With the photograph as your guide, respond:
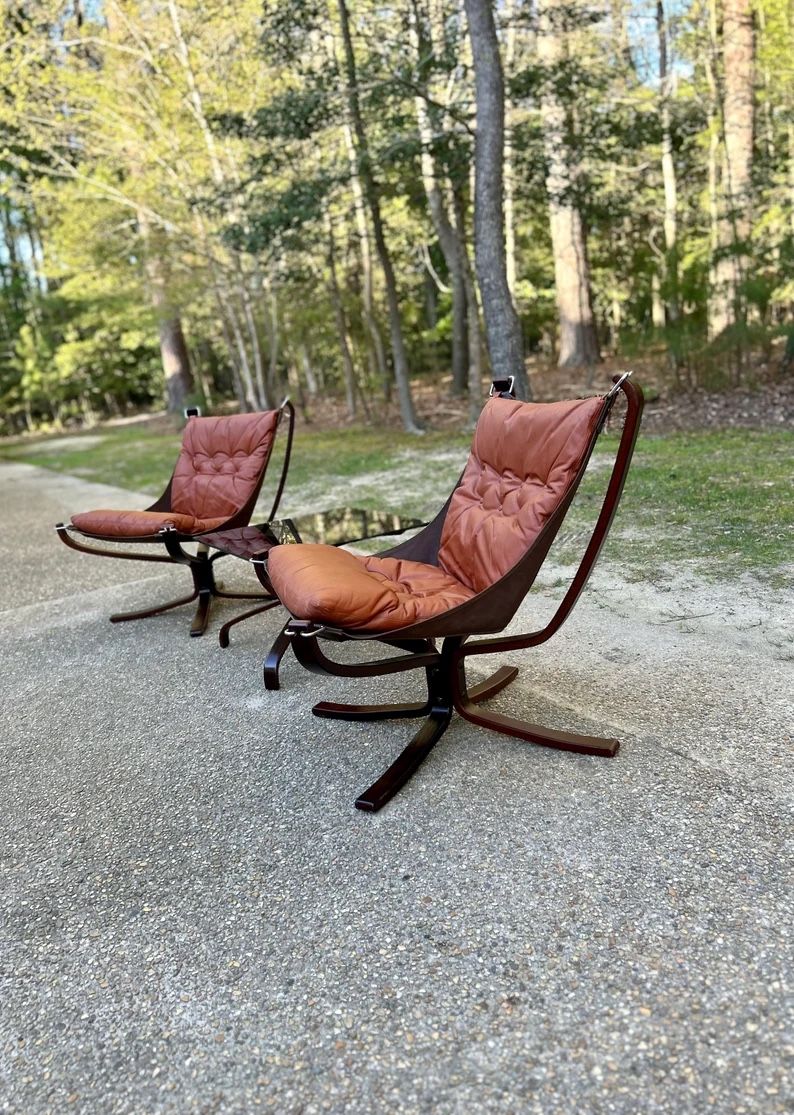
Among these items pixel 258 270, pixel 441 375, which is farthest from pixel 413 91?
pixel 441 375

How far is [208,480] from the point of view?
4.07 m

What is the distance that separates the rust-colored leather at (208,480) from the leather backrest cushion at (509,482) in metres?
1.56

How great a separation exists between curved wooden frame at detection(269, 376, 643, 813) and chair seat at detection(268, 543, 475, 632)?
0.15 ft

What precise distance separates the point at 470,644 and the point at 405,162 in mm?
7983

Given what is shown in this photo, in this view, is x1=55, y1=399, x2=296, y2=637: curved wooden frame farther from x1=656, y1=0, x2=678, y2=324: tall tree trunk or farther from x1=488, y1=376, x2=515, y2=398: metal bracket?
x1=656, y1=0, x2=678, y2=324: tall tree trunk

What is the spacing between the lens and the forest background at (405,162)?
7547 millimetres

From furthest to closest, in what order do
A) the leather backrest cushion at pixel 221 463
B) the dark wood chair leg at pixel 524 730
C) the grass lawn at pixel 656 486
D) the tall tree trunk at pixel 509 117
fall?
the tall tree trunk at pixel 509 117 < the leather backrest cushion at pixel 221 463 < the grass lawn at pixel 656 486 < the dark wood chair leg at pixel 524 730

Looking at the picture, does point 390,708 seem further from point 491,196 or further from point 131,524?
point 491,196

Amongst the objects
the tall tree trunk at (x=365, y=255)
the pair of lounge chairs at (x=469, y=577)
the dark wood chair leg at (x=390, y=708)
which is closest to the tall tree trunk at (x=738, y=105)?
the tall tree trunk at (x=365, y=255)

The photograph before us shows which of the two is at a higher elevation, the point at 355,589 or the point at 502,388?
the point at 502,388

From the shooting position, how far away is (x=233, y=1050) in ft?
4.50

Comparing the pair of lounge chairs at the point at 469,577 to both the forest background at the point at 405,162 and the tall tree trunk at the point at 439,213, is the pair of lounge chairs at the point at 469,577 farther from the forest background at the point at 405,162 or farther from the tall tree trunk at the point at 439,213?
the tall tree trunk at the point at 439,213

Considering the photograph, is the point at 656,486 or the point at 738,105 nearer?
the point at 656,486

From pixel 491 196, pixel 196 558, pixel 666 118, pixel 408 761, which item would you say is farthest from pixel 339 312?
pixel 408 761
